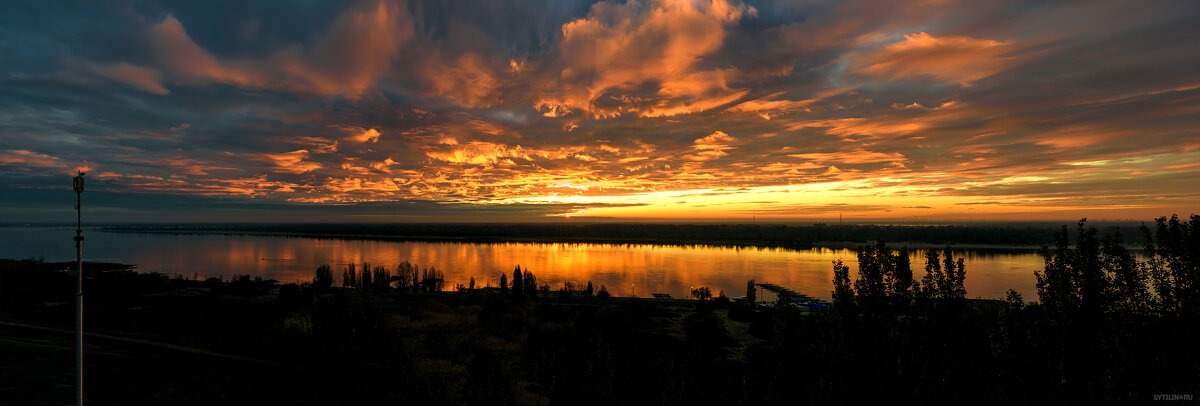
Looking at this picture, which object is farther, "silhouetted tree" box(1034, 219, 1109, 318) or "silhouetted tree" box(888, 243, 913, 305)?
"silhouetted tree" box(888, 243, 913, 305)

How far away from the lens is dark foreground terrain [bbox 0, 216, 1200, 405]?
61.3 feet

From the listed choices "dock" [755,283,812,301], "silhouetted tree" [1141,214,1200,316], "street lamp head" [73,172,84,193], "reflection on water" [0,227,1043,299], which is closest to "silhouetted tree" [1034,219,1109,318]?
"silhouetted tree" [1141,214,1200,316]

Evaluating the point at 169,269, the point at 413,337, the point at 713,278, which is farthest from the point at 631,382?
the point at 169,269

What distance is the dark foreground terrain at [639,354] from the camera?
18.7 metres

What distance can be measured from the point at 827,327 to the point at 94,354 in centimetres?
4112

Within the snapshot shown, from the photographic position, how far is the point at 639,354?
36375 millimetres

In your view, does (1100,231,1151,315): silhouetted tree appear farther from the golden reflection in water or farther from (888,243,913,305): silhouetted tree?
the golden reflection in water

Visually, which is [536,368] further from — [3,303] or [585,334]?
[3,303]

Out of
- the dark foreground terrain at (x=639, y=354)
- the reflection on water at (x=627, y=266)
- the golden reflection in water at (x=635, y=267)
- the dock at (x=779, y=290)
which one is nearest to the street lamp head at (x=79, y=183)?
the dark foreground terrain at (x=639, y=354)

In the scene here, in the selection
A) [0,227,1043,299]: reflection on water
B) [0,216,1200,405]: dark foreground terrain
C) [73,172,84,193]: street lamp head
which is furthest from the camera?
[0,227,1043,299]: reflection on water

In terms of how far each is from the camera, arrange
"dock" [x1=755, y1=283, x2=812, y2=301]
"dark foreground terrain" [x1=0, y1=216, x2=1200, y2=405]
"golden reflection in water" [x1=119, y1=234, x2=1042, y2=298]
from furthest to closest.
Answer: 1. "golden reflection in water" [x1=119, y1=234, x2=1042, y2=298]
2. "dock" [x1=755, y1=283, x2=812, y2=301]
3. "dark foreground terrain" [x1=0, y1=216, x2=1200, y2=405]

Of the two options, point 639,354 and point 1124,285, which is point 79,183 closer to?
point 639,354

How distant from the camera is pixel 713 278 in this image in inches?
4496

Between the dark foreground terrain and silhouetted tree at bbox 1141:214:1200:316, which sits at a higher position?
silhouetted tree at bbox 1141:214:1200:316
